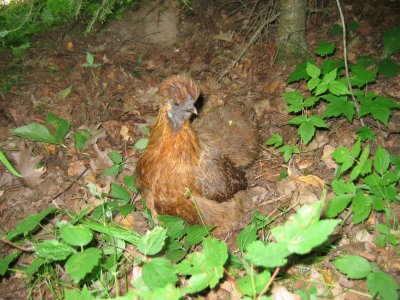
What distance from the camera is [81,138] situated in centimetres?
408

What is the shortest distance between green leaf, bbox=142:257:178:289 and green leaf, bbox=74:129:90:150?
244 cm

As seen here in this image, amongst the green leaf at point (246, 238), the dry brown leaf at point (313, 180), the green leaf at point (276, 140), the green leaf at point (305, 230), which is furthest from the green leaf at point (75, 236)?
the green leaf at point (276, 140)

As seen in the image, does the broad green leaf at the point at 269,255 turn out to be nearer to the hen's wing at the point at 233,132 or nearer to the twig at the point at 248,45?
the hen's wing at the point at 233,132

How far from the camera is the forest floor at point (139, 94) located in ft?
11.9

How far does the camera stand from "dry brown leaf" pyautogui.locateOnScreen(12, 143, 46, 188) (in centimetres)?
371

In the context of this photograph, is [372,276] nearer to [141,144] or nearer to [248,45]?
[141,144]

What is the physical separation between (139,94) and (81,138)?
1119 mm

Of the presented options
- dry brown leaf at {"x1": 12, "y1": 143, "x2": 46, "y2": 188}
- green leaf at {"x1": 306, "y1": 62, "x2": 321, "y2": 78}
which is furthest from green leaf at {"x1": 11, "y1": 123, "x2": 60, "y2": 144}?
green leaf at {"x1": 306, "y1": 62, "x2": 321, "y2": 78}

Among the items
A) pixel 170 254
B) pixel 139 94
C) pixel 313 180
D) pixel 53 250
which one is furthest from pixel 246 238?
pixel 139 94

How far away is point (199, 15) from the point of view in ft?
18.1

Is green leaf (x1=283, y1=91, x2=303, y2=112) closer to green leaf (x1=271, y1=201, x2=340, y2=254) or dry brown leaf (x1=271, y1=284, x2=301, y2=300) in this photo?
dry brown leaf (x1=271, y1=284, x2=301, y2=300)

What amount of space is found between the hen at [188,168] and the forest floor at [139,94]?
0.39 m

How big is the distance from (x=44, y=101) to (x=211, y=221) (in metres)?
2.88

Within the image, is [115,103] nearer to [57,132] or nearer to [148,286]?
[57,132]
